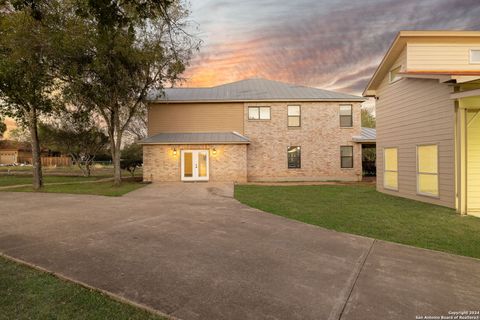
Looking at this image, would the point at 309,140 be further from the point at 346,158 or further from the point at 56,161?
the point at 56,161

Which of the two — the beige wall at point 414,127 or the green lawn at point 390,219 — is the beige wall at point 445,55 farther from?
the green lawn at point 390,219

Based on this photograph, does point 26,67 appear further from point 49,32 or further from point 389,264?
point 389,264

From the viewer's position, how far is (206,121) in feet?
67.7

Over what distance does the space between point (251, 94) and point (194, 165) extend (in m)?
7.50

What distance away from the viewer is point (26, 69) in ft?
45.1

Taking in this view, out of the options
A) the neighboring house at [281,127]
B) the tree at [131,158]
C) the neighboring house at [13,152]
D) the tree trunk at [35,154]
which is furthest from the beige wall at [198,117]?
the neighboring house at [13,152]

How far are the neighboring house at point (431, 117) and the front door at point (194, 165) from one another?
11.6m

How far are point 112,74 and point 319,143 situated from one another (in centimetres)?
1540

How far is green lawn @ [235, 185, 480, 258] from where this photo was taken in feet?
19.0

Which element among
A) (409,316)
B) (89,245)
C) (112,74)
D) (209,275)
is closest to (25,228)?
(89,245)

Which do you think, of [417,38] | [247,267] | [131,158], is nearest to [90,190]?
[247,267]

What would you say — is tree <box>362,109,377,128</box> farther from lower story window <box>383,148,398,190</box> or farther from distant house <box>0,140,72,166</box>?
distant house <box>0,140,72,166</box>

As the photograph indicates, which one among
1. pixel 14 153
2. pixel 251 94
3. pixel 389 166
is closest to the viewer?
pixel 389 166

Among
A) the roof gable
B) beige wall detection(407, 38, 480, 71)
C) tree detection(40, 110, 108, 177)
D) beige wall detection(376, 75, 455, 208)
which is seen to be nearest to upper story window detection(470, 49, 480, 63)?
beige wall detection(407, 38, 480, 71)
